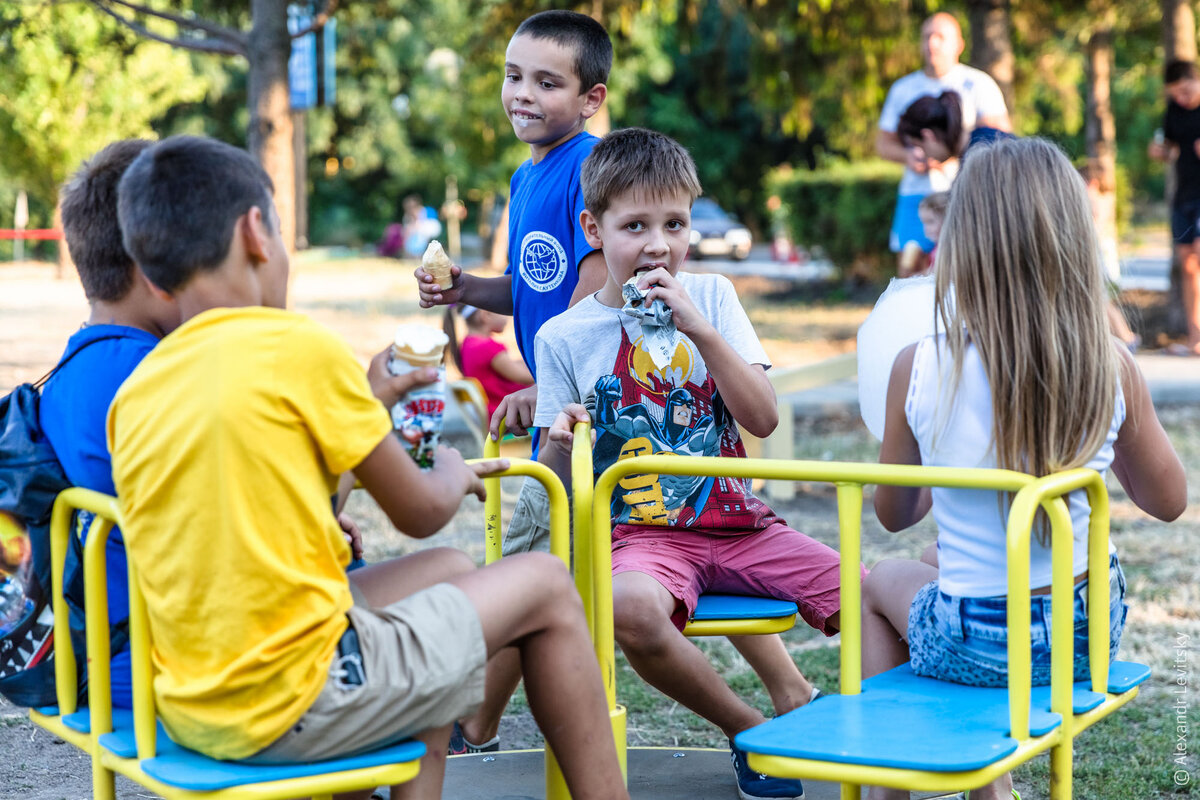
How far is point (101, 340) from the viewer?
2.33 meters

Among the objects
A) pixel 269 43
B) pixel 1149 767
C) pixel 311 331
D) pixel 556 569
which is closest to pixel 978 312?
pixel 556 569

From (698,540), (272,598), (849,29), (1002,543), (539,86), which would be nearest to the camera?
(272,598)

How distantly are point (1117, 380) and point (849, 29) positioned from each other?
898 centimetres

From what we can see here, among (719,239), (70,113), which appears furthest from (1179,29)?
(719,239)

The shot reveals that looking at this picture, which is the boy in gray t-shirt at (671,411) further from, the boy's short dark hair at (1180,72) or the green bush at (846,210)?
the green bush at (846,210)

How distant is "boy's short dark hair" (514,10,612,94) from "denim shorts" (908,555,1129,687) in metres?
1.70

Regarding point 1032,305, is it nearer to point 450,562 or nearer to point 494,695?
point 450,562

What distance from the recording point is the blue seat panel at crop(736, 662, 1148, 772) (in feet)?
6.59

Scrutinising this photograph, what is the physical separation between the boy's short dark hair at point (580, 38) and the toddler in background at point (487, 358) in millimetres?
3219

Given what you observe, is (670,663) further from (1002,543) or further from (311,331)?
(311,331)

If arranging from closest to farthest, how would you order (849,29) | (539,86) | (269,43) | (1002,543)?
(1002,543) → (539,86) → (269,43) → (849,29)

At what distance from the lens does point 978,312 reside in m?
2.30

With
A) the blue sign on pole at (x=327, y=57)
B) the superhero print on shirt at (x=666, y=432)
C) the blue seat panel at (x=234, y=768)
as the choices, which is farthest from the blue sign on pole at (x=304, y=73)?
the blue seat panel at (x=234, y=768)

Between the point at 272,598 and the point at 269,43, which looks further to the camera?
the point at 269,43
